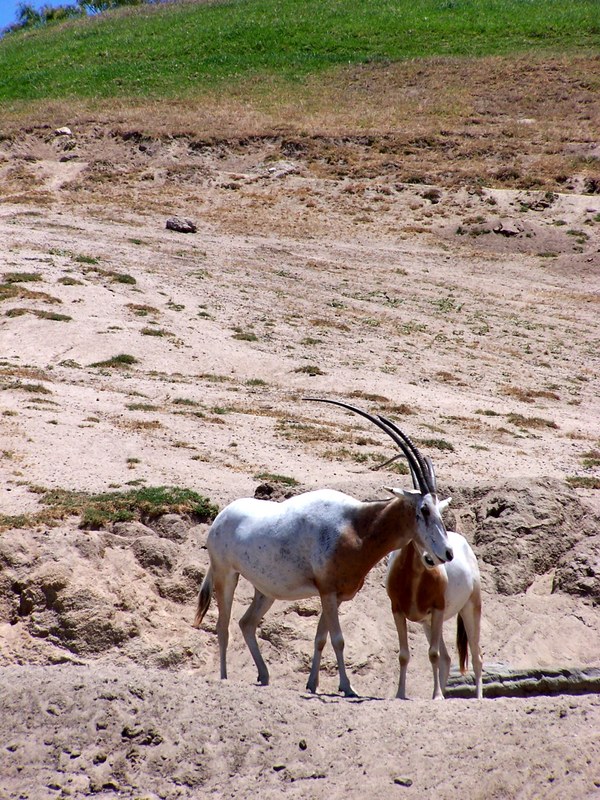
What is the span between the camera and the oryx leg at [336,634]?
28.1 ft

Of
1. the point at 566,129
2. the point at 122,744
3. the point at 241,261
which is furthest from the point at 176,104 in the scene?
the point at 122,744

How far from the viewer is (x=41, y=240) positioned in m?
33.4

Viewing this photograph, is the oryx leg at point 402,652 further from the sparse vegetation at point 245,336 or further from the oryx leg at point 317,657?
the sparse vegetation at point 245,336

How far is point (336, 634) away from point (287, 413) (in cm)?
1087

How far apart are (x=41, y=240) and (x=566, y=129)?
31.0 metres

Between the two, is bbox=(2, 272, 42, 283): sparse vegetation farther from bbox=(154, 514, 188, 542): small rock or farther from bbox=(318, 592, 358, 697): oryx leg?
bbox=(318, 592, 358, 697): oryx leg

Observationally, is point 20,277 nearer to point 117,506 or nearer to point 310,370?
point 310,370

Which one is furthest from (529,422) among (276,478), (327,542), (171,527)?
(327,542)

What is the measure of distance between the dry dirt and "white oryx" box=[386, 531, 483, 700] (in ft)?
3.43

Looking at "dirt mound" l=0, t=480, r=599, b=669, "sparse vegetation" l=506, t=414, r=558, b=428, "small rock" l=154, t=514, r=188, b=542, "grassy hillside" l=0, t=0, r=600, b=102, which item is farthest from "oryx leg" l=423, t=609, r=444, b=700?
"grassy hillside" l=0, t=0, r=600, b=102

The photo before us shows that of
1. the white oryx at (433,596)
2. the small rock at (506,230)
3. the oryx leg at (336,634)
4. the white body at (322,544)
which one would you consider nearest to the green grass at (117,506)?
the white body at (322,544)

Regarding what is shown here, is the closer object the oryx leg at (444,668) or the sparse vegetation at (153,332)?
the oryx leg at (444,668)

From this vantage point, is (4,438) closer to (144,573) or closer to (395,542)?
(144,573)

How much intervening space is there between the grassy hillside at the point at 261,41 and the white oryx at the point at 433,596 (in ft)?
181
